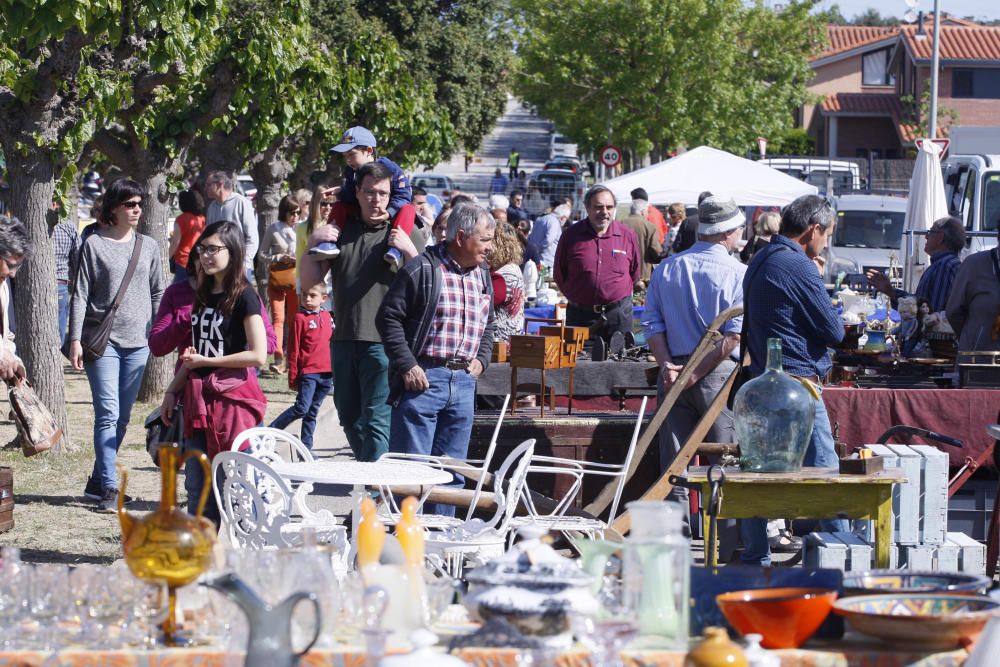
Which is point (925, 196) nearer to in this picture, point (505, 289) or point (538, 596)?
point (505, 289)

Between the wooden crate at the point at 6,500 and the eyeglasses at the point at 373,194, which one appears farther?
the wooden crate at the point at 6,500

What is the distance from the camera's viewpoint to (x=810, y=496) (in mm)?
5090

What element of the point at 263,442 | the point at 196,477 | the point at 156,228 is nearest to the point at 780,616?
the point at 263,442

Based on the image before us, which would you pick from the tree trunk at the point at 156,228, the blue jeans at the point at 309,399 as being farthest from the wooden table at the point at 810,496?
the tree trunk at the point at 156,228

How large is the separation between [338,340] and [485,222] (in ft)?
4.40

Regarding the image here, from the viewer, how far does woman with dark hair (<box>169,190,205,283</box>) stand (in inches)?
490

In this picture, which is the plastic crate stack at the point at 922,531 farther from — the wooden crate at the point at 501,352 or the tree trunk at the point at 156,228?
the tree trunk at the point at 156,228

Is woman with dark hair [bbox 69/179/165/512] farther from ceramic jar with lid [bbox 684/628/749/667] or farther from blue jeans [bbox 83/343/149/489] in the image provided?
ceramic jar with lid [bbox 684/628/749/667]

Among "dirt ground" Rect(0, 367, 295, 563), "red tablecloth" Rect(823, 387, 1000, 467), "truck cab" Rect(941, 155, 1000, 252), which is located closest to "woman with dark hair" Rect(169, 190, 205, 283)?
"dirt ground" Rect(0, 367, 295, 563)

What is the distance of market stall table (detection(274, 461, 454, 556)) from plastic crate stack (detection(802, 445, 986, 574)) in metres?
1.55

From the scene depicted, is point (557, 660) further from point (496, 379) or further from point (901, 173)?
point (901, 173)

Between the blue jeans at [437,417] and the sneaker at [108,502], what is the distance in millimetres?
2470

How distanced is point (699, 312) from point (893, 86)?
69244 millimetres

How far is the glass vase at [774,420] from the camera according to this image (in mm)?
5117
